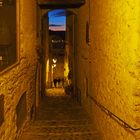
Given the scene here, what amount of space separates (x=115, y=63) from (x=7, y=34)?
1.80 meters

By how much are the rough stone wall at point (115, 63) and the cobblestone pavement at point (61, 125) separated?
381 millimetres

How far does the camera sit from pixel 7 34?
4926 mm

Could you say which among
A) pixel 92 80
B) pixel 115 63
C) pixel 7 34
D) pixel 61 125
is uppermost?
pixel 7 34

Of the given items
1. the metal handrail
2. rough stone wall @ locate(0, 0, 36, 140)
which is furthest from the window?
the metal handrail

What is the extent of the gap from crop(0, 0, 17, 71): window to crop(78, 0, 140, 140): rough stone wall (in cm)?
165

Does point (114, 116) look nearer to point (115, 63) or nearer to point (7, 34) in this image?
point (115, 63)

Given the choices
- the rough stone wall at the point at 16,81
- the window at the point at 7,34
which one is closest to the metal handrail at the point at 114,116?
the rough stone wall at the point at 16,81

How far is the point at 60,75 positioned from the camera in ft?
86.3

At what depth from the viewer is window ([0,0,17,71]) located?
4.54m

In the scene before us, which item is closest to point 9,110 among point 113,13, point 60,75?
point 113,13

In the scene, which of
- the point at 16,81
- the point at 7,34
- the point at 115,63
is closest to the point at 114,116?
the point at 115,63

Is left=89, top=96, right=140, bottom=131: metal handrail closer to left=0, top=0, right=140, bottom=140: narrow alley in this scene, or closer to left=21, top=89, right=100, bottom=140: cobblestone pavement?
left=0, top=0, right=140, bottom=140: narrow alley

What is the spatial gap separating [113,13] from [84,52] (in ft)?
12.1

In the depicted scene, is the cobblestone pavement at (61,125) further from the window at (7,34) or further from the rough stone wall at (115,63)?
the window at (7,34)
